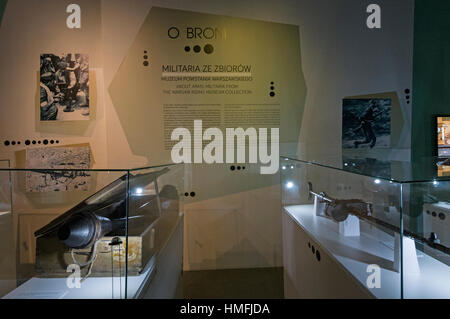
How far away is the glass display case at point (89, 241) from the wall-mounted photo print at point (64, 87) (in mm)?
1565

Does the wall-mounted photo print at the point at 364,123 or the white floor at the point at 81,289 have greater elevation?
the wall-mounted photo print at the point at 364,123

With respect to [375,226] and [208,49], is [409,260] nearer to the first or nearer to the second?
Answer: [375,226]

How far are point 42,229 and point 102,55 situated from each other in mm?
2068

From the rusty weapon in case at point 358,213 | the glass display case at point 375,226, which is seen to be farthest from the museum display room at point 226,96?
the rusty weapon in case at point 358,213

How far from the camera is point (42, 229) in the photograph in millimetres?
1132

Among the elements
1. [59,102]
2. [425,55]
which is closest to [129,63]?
[59,102]

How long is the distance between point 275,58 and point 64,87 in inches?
80.7

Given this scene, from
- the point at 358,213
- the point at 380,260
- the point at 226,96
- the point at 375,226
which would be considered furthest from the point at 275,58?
the point at 380,260

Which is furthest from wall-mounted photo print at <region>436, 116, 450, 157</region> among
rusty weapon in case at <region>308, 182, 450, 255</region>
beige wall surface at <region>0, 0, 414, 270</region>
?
rusty weapon in case at <region>308, 182, 450, 255</region>

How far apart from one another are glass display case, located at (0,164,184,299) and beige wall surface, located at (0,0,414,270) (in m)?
Result: 1.42

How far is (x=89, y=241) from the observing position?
1.04 metres

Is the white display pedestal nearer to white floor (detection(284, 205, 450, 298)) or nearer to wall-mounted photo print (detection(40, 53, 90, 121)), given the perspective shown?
white floor (detection(284, 205, 450, 298))

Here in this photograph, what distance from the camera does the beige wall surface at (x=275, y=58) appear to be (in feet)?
8.75

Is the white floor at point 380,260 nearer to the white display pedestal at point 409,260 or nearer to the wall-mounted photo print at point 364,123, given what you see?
the white display pedestal at point 409,260
